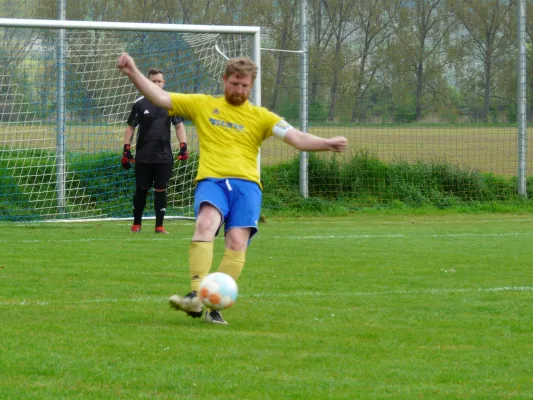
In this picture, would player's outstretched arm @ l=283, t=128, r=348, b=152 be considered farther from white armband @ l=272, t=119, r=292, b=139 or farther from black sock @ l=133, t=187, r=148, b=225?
black sock @ l=133, t=187, r=148, b=225

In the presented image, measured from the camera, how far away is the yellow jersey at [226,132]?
648 cm

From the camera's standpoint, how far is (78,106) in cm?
1493

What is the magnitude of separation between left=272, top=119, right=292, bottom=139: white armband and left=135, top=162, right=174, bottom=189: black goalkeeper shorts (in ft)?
20.1

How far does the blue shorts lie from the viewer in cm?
640

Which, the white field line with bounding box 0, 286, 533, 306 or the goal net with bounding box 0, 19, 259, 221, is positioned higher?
the goal net with bounding box 0, 19, 259, 221

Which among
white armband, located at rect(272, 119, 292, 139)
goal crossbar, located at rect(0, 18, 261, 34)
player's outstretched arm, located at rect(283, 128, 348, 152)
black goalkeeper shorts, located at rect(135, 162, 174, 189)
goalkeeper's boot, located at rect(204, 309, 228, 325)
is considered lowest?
goalkeeper's boot, located at rect(204, 309, 228, 325)

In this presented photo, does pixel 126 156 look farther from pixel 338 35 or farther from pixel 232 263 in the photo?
pixel 338 35

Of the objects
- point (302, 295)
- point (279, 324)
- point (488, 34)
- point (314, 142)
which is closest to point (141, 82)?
point (314, 142)

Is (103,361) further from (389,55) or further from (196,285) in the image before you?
(389,55)

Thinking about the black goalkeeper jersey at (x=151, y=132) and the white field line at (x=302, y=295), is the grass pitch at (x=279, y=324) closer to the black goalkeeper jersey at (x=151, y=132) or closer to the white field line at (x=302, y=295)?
the white field line at (x=302, y=295)

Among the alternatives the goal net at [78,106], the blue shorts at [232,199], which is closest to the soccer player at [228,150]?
the blue shorts at [232,199]

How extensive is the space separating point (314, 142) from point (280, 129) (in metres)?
0.29

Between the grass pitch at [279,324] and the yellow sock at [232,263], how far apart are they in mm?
306

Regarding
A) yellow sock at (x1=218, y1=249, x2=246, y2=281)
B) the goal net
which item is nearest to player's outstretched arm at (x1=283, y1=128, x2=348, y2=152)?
yellow sock at (x1=218, y1=249, x2=246, y2=281)
